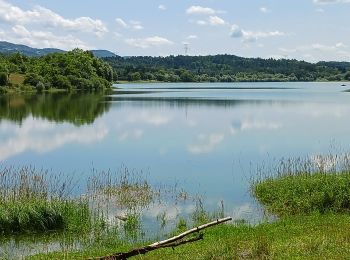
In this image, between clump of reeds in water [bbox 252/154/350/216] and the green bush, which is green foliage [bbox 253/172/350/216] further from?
the green bush

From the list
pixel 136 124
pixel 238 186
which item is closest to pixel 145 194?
pixel 238 186

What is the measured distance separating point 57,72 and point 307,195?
122 meters

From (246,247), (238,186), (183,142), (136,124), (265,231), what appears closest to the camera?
(246,247)

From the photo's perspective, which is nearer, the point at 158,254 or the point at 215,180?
the point at 158,254

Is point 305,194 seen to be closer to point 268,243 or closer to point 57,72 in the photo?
point 268,243

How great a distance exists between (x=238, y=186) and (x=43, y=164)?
41.3ft

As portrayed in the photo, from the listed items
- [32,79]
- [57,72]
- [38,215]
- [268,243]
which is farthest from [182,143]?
[57,72]

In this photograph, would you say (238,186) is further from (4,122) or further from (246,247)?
(4,122)

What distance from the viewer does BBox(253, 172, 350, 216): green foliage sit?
1714 cm

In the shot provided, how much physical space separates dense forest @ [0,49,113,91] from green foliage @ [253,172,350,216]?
103m

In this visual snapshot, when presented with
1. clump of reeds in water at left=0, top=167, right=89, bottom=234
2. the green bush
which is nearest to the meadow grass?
clump of reeds in water at left=0, top=167, right=89, bottom=234

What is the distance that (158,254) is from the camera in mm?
12016

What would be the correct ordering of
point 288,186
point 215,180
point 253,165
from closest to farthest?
point 288,186 < point 215,180 < point 253,165

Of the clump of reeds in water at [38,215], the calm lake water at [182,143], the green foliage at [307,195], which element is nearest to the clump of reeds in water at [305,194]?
the green foliage at [307,195]
